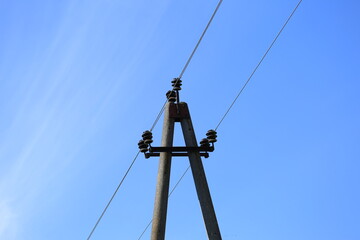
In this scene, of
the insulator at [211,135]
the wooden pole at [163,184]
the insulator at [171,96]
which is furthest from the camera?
the insulator at [171,96]

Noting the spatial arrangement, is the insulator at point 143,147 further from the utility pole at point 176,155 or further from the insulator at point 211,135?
the insulator at point 211,135

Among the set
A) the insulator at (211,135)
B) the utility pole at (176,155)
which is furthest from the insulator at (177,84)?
the insulator at (211,135)

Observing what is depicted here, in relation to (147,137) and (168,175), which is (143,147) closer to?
(147,137)

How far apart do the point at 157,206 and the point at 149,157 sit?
0.72 metres

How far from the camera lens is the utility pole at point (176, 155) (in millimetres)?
7191

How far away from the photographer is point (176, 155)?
25.1 ft

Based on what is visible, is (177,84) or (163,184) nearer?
(163,184)

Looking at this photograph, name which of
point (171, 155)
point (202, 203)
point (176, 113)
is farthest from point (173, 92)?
point (202, 203)

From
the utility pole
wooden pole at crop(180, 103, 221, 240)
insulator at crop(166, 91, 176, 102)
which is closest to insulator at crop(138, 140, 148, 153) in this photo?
the utility pole

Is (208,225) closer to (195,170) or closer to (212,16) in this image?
(195,170)

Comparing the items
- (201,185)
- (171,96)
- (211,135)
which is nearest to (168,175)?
(201,185)

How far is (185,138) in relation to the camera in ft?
25.5

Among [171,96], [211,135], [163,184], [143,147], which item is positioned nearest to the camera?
[163,184]

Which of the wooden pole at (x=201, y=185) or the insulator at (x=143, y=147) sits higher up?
the insulator at (x=143, y=147)
